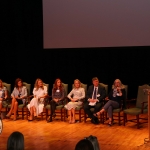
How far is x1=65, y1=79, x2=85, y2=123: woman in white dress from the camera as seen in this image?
27.6 ft

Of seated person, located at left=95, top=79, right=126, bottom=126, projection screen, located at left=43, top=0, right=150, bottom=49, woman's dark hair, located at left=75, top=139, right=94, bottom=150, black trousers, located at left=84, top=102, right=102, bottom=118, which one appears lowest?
black trousers, located at left=84, top=102, right=102, bottom=118

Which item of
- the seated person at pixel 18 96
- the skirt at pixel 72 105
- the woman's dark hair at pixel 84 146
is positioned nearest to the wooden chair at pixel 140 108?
the skirt at pixel 72 105

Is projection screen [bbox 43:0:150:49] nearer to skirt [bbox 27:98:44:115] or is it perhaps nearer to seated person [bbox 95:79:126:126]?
seated person [bbox 95:79:126:126]

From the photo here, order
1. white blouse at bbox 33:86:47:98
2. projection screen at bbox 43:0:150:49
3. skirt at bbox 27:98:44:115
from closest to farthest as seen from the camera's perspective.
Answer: skirt at bbox 27:98:44:115 → white blouse at bbox 33:86:47:98 → projection screen at bbox 43:0:150:49

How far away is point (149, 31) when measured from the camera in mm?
9070

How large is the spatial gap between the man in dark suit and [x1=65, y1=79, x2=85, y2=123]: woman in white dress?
22 cm

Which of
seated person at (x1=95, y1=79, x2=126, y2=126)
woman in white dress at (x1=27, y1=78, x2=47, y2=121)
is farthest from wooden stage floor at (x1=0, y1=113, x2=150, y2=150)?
seated person at (x1=95, y1=79, x2=126, y2=126)

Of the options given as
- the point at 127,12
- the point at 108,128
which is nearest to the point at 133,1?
the point at 127,12

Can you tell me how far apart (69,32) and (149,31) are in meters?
2.30

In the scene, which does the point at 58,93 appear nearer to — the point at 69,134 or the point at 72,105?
the point at 72,105

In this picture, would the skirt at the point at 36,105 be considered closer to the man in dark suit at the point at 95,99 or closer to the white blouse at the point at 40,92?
the white blouse at the point at 40,92

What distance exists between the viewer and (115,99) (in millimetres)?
8094

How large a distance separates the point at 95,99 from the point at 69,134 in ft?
4.64

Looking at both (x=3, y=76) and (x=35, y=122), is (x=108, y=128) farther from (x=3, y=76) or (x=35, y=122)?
(x=3, y=76)
